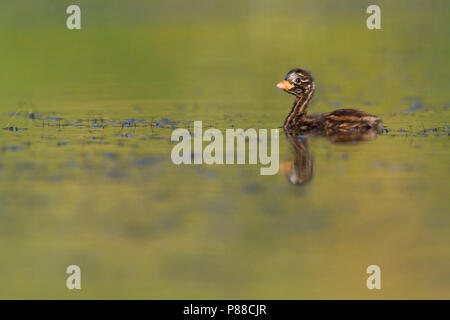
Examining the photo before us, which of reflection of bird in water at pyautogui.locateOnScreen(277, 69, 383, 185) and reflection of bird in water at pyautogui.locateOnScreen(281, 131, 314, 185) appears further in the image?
reflection of bird in water at pyautogui.locateOnScreen(277, 69, 383, 185)

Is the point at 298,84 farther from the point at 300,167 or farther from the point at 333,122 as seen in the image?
the point at 300,167

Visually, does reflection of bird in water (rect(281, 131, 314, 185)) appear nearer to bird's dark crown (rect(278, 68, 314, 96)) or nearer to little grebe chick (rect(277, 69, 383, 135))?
little grebe chick (rect(277, 69, 383, 135))

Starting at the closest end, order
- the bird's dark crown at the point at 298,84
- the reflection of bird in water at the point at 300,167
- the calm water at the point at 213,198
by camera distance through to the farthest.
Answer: the calm water at the point at 213,198 → the reflection of bird in water at the point at 300,167 → the bird's dark crown at the point at 298,84

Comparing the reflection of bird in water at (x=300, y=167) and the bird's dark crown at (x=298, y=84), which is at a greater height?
the bird's dark crown at (x=298, y=84)

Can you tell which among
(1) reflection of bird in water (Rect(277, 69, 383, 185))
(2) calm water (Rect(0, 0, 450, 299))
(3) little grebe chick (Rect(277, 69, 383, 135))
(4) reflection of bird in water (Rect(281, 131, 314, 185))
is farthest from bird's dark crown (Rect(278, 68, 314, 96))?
(4) reflection of bird in water (Rect(281, 131, 314, 185))

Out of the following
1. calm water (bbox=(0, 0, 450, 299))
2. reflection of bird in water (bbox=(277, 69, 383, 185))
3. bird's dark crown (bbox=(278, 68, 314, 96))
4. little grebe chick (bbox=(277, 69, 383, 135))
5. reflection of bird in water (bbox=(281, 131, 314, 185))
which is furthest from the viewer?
bird's dark crown (bbox=(278, 68, 314, 96))

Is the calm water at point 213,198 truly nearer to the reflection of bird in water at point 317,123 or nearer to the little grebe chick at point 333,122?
the reflection of bird in water at point 317,123

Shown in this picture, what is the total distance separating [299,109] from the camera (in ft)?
49.2

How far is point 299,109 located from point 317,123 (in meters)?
0.71

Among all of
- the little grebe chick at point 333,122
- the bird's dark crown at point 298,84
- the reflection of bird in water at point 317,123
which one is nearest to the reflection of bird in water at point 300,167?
the reflection of bird in water at point 317,123

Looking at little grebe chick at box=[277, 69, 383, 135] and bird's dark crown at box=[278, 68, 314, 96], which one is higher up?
bird's dark crown at box=[278, 68, 314, 96]

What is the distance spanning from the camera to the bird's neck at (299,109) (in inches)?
580

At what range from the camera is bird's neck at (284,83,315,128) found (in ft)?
48.3

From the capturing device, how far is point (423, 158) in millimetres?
11945
